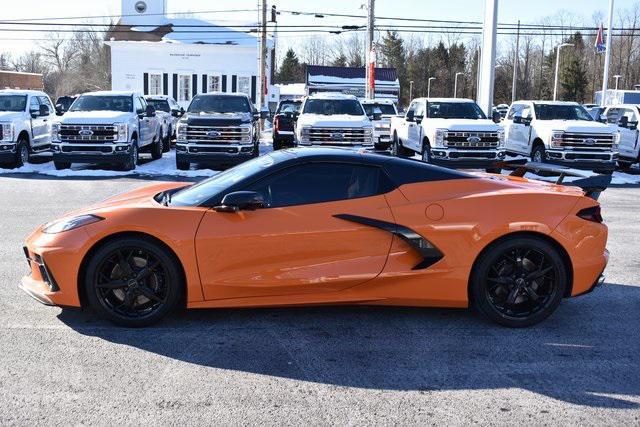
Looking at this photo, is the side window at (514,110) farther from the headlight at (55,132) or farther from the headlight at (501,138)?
the headlight at (55,132)

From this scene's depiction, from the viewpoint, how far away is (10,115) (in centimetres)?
1866

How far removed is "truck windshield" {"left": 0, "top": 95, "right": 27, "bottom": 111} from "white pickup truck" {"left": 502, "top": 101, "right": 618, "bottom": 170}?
45.5 ft

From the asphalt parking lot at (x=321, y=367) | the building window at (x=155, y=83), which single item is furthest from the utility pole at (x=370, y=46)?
the asphalt parking lot at (x=321, y=367)

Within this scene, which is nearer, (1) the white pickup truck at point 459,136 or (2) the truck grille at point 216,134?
(1) the white pickup truck at point 459,136

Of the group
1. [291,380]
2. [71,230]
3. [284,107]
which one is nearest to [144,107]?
[284,107]

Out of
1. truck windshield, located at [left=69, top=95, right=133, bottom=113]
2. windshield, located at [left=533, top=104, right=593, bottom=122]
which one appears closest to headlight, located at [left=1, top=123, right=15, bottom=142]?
truck windshield, located at [left=69, top=95, right=133, bottom=113]

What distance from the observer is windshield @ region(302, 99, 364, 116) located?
2062cm

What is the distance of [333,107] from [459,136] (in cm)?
419

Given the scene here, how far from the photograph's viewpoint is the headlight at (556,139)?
18.7m

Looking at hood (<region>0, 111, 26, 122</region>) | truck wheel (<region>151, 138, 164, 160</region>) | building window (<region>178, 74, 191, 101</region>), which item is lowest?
truck wheel (<region>151, 138, 164, 160</region>)

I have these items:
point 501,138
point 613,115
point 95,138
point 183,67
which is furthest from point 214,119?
point 183,67

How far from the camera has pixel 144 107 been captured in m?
20.2

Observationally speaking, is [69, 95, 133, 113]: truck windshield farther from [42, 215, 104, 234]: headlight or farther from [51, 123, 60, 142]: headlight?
[42, 215, 104, 234]: headlight

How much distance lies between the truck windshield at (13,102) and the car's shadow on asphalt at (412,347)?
15.6 meters
